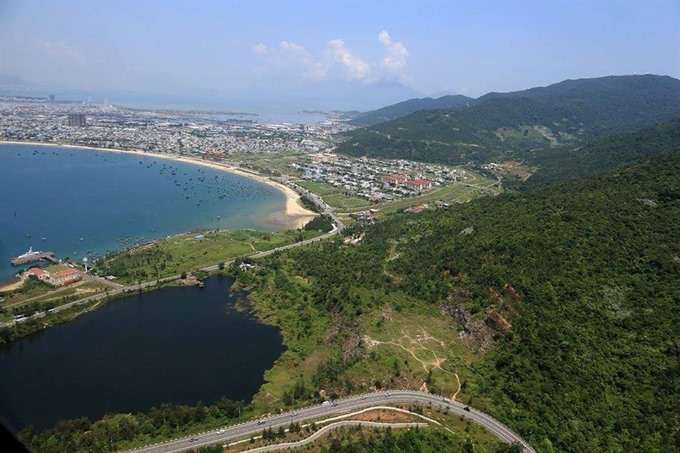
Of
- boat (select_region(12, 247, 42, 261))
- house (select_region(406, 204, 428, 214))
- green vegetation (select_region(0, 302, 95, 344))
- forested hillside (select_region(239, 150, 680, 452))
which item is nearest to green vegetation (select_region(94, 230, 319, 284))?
green vegetation (select_region(0, 302, 95, 344))

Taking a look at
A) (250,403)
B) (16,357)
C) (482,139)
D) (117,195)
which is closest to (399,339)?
(250,403)

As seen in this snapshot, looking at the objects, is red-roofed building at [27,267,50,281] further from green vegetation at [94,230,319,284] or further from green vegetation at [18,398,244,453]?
green vegetation at [18,398,244,453]

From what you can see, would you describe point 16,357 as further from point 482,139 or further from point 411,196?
point 482,139

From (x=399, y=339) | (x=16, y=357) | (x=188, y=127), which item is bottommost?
(x=16, y=357)

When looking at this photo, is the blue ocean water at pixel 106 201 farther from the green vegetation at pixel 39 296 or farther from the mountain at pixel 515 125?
the mountain at pixel 515 125

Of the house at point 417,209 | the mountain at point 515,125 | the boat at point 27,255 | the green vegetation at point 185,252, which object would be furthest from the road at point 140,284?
the mountain at point 515,125

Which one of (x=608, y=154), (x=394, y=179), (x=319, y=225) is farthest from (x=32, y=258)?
(x=608, y=154)

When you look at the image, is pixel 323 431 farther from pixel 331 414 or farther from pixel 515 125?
pixel 515 125
